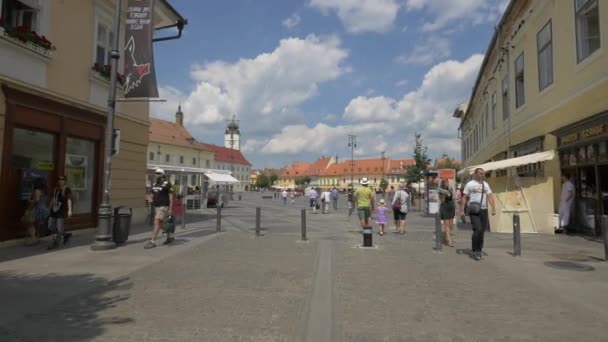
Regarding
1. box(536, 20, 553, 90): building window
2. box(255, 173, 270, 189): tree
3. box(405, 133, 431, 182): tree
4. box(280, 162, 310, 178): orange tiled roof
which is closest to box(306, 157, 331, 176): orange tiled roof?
box(280, 162, 310, 178): orange tiled roof

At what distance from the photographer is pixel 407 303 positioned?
5.70 m

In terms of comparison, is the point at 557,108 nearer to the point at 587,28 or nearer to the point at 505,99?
the point at 587,28

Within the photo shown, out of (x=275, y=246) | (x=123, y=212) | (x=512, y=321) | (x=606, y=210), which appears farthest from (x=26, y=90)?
(x=606, y=210)

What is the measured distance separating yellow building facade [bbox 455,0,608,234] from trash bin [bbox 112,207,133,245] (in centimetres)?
1074

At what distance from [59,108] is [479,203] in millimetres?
10976

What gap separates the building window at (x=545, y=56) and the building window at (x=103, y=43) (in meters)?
14.6

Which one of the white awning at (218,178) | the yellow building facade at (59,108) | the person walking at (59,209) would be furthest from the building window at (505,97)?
the white awning at (218,178)

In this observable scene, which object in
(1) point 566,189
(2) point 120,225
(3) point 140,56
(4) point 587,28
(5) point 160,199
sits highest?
(4) point 587,28

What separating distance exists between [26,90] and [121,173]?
494cm

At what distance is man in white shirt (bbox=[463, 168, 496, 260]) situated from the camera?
30.1 feet

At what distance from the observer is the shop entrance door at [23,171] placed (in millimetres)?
9969

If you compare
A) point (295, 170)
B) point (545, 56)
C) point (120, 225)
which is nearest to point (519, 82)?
point (545, 56)

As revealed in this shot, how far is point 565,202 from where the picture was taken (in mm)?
12602

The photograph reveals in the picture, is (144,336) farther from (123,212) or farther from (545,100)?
(545,100)
